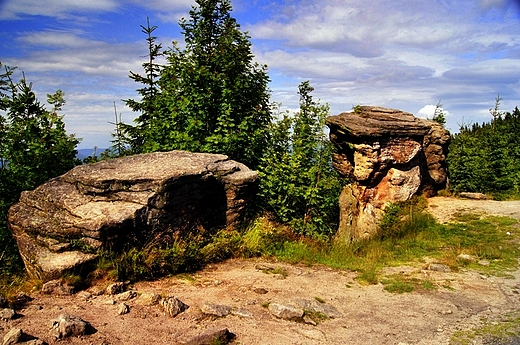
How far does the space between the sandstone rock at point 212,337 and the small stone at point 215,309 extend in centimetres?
58

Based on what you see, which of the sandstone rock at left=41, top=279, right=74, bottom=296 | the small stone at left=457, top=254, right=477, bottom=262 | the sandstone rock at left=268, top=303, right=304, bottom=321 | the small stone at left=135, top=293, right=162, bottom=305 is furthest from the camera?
the small stone at left=457, top=254, right=477, bottom=262

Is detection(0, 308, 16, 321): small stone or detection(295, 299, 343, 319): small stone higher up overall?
detection(0, 308, 16, 321): small stone

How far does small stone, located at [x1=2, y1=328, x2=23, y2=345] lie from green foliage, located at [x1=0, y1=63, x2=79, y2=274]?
532 cm

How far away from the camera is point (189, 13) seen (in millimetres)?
13609

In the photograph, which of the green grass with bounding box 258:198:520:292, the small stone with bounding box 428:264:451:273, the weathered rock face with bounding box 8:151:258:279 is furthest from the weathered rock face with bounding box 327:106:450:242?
the weathered rock face with bounding box 8:151:258:279

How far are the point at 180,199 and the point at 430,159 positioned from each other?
31.7 feet

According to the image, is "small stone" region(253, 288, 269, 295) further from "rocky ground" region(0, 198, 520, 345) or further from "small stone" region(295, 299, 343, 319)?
"small stone" region(295, 299, 343, 319)

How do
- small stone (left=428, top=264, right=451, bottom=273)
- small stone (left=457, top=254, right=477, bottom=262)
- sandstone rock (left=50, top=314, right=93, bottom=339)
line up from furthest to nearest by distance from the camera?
small stone (left=457, top=254, right=477, bottom=262) → small stone (left=428, top=264, right=451, bottom=273) → sandstone rock (left=50, top=314, right=93, bottom=339)

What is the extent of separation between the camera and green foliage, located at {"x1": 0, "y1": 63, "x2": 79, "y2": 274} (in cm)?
952

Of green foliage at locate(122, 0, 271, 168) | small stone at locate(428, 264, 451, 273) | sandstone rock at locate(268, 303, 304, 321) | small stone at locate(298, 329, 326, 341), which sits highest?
green foliage at locate(122, 0, 271, 168)

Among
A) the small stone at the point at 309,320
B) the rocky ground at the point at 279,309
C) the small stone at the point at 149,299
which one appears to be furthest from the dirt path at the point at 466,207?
the small stone at the point at 149,299

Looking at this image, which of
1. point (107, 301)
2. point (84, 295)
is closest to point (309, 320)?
point (107, 301)

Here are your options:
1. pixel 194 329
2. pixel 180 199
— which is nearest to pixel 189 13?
pixel 180 199

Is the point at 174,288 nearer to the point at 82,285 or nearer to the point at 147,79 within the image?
the point at 82,285
